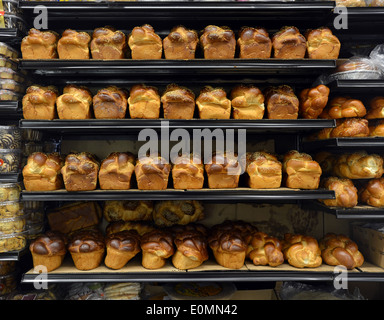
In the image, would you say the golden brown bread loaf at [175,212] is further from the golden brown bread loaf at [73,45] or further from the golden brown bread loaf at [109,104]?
the golden brown bread loaf at [73,45]

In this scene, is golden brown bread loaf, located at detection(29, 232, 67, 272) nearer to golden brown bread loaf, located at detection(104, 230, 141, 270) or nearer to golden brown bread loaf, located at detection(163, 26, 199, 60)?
golden brown bread loaf, located at detection(104, 230, 141, 270)

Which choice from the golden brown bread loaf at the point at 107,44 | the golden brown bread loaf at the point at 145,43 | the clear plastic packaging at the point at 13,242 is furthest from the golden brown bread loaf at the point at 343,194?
the clear plastic packaging at the point at 13,242

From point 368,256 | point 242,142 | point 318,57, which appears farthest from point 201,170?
point 368,256

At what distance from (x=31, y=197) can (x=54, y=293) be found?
101 centimetres

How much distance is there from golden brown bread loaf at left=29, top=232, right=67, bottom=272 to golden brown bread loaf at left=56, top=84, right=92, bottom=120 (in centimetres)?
100

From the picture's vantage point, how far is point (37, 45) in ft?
6.82

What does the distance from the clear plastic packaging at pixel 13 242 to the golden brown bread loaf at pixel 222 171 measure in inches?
63.8

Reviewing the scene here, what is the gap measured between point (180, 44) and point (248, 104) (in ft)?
2.40

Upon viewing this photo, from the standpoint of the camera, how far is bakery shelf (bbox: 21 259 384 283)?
202cm

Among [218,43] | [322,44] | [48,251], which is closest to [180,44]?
[218,43]

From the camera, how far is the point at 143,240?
7.02ft

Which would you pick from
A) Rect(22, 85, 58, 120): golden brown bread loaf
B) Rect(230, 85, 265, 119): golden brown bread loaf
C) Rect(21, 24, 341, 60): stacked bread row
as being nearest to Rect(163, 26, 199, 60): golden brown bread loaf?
Rect(21, 24, 341, 60): stacked bread row

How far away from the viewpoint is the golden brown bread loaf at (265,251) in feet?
6.86

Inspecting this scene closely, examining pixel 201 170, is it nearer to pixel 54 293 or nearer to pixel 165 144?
pixel 165 144
